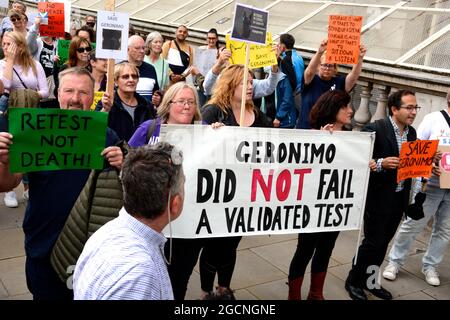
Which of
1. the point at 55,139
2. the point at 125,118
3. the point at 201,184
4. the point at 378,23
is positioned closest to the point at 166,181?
the point at 55,139

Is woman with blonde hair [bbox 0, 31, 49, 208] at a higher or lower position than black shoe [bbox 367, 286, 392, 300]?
higher

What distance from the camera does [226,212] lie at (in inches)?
142

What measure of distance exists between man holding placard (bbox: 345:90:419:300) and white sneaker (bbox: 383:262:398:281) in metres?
0.40

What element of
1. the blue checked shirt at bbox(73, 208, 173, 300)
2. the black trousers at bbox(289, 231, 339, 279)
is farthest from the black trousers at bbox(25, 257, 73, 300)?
the black trousers at bbox(289, 231, 339, 279)

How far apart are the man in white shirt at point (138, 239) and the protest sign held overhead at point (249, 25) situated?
2.31m

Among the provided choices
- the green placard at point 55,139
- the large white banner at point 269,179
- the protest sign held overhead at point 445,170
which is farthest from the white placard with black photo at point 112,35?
the protest sign held overhead at point 445,170

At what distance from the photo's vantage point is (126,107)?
14.6 ft

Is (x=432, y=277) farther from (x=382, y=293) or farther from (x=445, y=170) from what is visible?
(x=445, y=170)

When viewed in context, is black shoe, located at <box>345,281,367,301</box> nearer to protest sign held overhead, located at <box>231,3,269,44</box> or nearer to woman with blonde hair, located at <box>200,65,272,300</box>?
woman with blonde hair, located at <box>200,65,272,300</box>

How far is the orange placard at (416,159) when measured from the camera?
4103 millimetres

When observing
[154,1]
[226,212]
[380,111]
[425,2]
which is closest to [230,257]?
[226,212]

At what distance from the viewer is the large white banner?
3.49 m

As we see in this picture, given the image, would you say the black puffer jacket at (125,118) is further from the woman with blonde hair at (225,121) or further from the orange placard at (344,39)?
the orange placard at (344,39)

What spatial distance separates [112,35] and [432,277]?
375 centimetres
